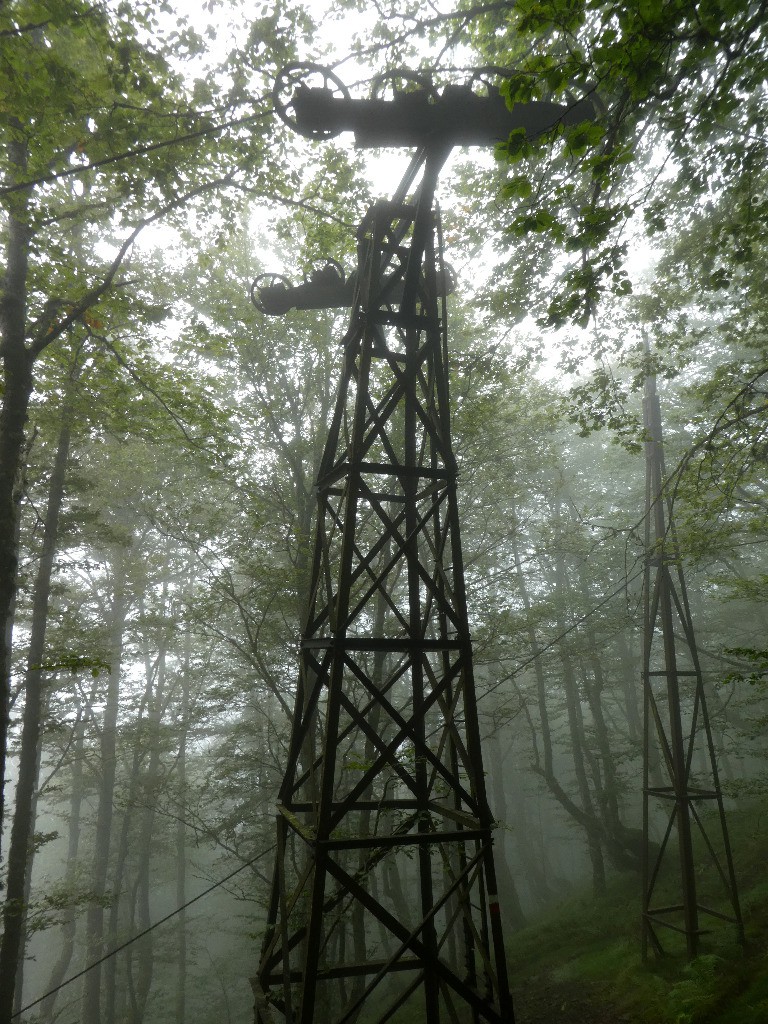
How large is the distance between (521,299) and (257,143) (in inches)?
161

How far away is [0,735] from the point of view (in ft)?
18.9

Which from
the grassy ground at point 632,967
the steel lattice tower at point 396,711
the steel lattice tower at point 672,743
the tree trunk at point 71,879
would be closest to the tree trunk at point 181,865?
the tree trunk at point 71,879

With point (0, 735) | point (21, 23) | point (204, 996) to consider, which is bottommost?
point (204, 996)

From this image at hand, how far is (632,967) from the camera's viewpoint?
9.35 metres

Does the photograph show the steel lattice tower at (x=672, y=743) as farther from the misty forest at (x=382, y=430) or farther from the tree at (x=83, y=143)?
the tree at (x=83, y=143)

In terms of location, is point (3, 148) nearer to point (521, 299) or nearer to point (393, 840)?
point (521, 299)

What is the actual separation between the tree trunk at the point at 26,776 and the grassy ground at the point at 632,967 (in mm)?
7681

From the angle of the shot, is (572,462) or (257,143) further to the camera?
(572,462)

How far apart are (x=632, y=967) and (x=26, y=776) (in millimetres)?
9941

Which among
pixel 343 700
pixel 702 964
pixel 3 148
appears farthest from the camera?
pixel 702 964

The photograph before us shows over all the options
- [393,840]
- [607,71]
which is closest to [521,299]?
[607,71]

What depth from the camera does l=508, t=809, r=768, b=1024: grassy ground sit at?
7215 mm

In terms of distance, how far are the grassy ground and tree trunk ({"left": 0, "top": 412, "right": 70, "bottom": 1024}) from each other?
302 inches

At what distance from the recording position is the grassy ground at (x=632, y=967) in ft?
23.7
